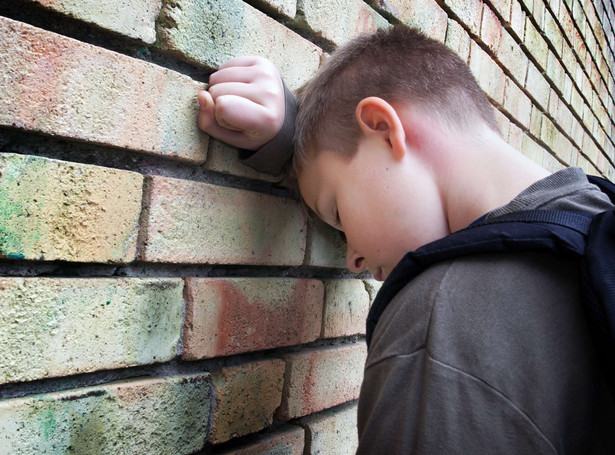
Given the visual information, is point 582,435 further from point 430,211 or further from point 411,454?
point 430,211

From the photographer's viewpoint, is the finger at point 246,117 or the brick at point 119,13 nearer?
the brick at point 119,13

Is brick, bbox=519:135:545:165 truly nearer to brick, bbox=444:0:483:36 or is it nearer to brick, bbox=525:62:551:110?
brick, bbox=525:62:551:110

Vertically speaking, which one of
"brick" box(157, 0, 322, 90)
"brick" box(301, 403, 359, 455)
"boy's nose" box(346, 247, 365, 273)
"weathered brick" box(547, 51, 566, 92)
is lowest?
"brick" box(301, 403, 359, 455)

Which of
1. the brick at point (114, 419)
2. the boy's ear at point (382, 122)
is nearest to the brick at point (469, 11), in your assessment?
the boy's ear at point (382, 122)

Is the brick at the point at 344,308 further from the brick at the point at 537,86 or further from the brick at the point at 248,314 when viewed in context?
the brick at the point at 537,86

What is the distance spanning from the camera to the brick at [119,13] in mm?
763

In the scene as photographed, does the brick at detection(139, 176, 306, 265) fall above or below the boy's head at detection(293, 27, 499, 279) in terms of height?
below

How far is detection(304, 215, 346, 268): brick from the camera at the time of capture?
1268mm

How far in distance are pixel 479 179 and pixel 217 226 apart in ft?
1.64

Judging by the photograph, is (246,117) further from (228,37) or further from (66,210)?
(66,210)

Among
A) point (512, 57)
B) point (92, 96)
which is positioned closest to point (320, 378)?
point (92, 96)

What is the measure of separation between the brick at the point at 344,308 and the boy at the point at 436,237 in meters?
0.23

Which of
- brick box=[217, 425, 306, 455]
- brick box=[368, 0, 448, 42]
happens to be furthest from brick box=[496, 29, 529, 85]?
brick box=[217, 425, 306, 455]

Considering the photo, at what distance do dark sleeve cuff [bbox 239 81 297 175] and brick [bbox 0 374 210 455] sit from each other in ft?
1.41
